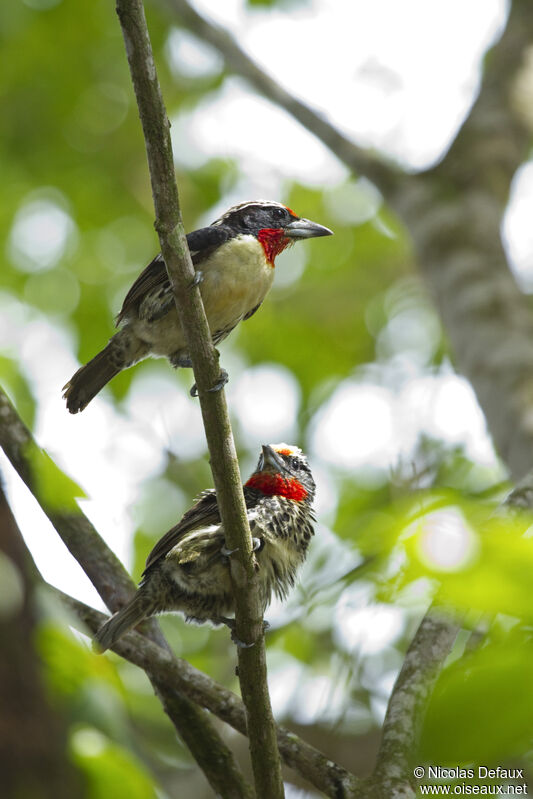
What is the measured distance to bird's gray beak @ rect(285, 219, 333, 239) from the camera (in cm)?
426

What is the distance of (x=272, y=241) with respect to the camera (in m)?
4.16

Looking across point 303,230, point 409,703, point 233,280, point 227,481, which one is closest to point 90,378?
point 233,280

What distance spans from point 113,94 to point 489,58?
11.1 feet

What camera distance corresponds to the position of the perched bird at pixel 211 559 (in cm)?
330

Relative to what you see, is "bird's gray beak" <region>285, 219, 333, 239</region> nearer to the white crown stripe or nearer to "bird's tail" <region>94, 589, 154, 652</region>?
the white crown stripe

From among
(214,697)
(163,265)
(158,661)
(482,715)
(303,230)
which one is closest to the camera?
(482,715)

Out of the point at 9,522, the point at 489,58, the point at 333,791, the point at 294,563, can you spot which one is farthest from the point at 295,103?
the point at 9,522

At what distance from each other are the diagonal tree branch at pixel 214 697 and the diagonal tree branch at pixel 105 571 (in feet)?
0.29

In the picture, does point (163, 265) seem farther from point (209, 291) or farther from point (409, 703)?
point (409, 703)

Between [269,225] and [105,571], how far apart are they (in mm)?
1811

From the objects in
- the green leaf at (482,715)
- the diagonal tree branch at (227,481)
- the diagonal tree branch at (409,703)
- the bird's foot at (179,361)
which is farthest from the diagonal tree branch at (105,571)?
the green leaf at (482,715)

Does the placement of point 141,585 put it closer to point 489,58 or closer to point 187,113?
point 489,58

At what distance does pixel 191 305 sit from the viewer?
2.55 m

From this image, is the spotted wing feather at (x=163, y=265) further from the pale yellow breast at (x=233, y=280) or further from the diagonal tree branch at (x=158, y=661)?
the diagonal tree branch at (x=158, y=661)
